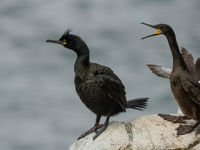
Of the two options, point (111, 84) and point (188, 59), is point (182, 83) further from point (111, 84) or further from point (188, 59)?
point (188, 59)

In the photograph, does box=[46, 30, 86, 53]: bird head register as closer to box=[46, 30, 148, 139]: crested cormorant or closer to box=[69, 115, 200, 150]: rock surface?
box=[46, 30, 148, 139]: crested cormorant

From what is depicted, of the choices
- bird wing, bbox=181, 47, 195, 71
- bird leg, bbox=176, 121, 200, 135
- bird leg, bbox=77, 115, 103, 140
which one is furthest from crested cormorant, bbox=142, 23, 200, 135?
bird leg, bbox=77, 115, 103, 140

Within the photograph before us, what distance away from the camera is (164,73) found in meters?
10.3

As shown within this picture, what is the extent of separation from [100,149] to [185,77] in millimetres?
1797

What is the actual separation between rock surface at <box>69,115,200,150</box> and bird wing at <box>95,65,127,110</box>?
1.35 ft

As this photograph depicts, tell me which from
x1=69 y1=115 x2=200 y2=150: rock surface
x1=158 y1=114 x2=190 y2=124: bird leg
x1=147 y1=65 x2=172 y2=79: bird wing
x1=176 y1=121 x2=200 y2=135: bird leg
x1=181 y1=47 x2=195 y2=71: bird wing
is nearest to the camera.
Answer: x1=69 y1=115 x2=200 y2=150: rock surface

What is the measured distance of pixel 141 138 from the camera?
354 inches

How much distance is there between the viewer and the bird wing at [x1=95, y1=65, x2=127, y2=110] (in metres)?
9.15

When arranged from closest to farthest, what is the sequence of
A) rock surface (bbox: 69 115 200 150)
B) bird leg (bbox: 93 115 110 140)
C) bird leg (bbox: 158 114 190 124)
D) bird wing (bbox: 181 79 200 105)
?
bird wing (bbox: 181 79 200 105)
rock surface (bbox: 69 115 200 150)
bird leg (bbox: 93 115 110 140)
bird leg (bbox: 158 114 190 124)

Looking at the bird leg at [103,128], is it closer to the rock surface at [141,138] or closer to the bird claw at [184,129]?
the rock surface at [141,138]

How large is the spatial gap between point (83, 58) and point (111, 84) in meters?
0.64

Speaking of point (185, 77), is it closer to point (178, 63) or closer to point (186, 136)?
point (178, 63)

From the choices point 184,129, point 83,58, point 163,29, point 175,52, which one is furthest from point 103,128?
point 163,29

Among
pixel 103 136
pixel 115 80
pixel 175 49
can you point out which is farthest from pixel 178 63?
pixel 103 136
